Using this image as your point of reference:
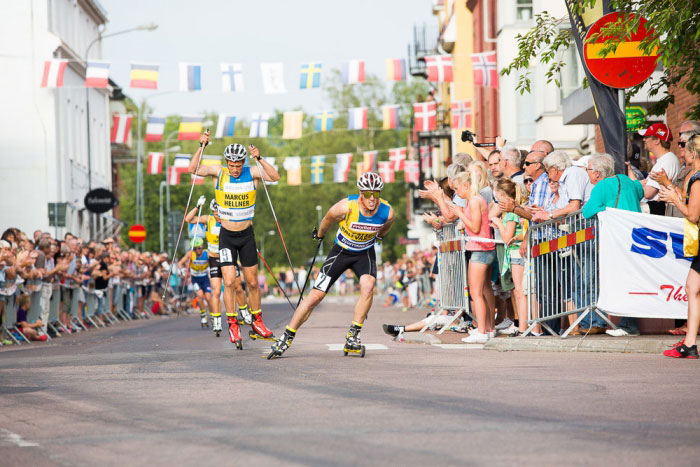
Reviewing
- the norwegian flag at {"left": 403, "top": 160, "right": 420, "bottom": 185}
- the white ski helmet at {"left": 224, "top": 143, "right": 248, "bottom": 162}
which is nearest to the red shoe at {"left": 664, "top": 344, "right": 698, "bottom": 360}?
the white ski helmet at {"left": 224, "top": 143, "right": 248, "bottom": 162}

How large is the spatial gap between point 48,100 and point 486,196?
3939cm

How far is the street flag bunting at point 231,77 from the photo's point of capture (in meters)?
33.8

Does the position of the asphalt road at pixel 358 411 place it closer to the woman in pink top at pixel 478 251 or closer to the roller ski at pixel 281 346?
the roller ski at pixel 281 346

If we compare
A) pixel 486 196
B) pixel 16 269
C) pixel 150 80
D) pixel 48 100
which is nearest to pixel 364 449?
pixel 486 196

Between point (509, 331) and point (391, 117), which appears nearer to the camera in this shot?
point (509, 331)

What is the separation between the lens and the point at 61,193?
53.6 metres

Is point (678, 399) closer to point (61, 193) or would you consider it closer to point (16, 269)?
point (16, 269)

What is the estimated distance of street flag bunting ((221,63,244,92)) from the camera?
33844mm

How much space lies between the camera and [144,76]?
112 feet

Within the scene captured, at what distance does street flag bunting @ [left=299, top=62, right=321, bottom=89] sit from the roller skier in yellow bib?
71.4 ft

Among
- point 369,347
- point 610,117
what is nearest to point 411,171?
point 369,347

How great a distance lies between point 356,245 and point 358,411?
16.6ft

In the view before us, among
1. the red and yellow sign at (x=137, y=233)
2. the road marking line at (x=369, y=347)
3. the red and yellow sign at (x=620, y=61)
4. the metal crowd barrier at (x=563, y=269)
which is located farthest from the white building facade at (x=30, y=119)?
the red and yellow sign at (x=620, y=61)

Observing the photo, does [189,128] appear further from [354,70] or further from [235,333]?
[235,333]
